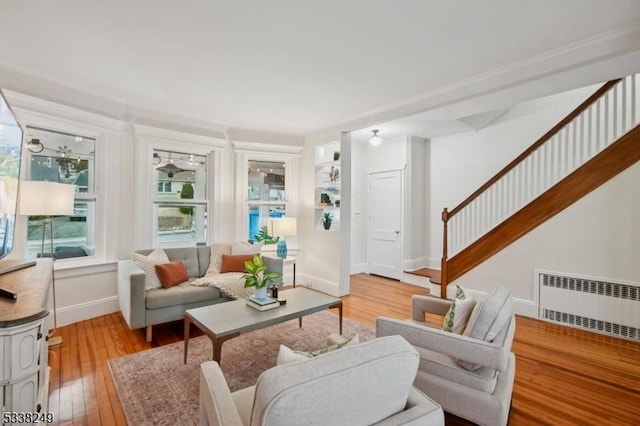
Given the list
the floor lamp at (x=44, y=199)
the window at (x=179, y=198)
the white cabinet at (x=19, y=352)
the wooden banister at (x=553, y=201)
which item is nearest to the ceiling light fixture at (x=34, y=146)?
the floor lamp at (x=44, y=199)

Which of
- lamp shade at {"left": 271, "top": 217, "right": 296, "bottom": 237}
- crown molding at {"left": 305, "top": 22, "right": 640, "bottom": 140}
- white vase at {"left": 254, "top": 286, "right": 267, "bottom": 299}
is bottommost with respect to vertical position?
white vase at {"left": 254, "top": 286, "right": 267, "bottom": 299}

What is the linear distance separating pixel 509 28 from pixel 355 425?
2755mm

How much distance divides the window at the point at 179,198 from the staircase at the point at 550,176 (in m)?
3.74

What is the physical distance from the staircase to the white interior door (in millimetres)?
1329

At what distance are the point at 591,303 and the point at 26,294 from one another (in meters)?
5.04

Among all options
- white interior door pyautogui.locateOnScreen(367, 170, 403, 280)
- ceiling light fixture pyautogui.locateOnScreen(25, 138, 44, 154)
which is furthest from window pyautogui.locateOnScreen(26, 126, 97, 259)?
white interior door pyautogui.locateOnScreen(367, 170, 403, 280)

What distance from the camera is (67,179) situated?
3.57 m

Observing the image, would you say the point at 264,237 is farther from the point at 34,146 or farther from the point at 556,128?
the point at 556,128

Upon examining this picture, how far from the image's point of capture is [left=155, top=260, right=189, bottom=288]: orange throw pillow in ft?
11.1

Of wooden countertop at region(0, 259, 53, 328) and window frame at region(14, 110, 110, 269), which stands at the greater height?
window frame at region(14, 110, 110, 269)

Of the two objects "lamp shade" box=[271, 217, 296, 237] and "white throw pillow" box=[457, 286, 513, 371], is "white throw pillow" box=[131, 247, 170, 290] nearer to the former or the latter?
"lamp shade" box=[271, 217, 296, 237]

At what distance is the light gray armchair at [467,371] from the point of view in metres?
1.68

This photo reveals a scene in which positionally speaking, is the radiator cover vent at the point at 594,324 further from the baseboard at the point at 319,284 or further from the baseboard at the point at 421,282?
the baseboard at the point at 319,284

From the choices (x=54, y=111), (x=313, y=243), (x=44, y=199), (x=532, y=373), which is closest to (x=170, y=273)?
(x=44, y=199)
